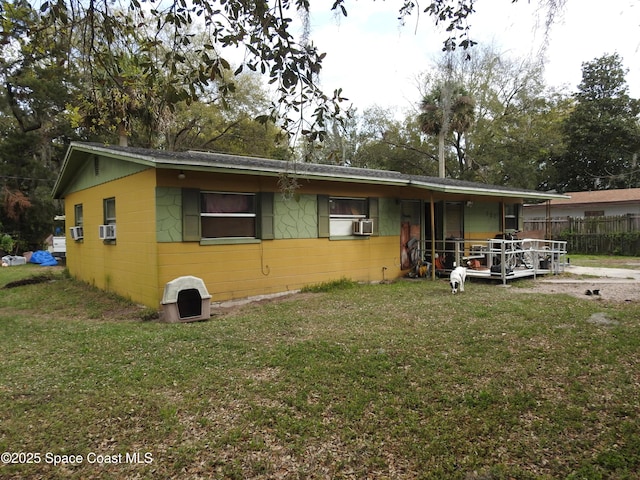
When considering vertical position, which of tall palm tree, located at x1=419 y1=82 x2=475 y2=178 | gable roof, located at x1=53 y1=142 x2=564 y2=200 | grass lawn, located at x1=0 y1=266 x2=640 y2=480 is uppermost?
tall palm tree, located at x1=419 y1=82 x2=475 y2=178

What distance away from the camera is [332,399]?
3.41 m

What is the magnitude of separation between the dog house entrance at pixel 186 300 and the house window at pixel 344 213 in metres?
3.73

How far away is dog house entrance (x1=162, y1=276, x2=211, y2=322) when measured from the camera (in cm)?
617

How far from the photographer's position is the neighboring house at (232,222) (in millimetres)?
6988

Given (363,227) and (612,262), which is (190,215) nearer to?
(363,227)

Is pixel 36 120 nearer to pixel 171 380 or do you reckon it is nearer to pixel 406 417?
pixel 171 380

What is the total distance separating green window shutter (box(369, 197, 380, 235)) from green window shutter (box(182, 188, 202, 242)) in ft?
14.5

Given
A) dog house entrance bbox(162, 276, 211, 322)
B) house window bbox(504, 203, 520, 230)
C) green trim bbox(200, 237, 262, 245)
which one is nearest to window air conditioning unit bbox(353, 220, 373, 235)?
green trim bbox(200, 237, 262, 245)

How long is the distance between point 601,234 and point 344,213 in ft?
50.5

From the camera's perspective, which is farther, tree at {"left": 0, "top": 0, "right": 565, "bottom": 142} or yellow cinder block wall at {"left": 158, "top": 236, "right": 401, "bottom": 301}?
yellow cinder block wall at {"left": 158, "top": 236, "right": 401, "bottom": 301}

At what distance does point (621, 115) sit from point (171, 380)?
105 feet

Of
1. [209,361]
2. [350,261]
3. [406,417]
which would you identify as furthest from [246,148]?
[406,417]

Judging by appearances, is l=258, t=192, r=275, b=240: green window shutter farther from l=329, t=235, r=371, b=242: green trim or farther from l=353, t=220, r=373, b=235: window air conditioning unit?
l=353, t=220, r=373, b=235: window air conditioning unit

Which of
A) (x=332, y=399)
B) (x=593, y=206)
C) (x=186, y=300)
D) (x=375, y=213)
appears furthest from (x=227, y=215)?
(x=593, y=206)
